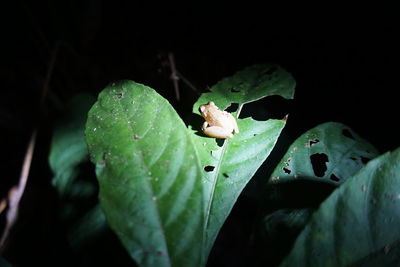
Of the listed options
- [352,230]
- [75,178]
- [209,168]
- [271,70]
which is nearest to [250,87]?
[271,70]

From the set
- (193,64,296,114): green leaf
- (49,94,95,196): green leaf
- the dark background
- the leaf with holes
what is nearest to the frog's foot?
(193,64,296,114): green leaf

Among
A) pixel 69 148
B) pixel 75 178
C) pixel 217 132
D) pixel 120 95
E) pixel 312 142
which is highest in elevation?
pixel 120 95

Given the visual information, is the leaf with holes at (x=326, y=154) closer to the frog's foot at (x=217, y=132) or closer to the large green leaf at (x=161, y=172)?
the large green leaf at (x=161, y=172)

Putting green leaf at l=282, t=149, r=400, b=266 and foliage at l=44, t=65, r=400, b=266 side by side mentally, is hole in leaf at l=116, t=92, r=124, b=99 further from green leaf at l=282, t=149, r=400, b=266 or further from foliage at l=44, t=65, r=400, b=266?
green leaf at l=282, t=149, r=400, b=266

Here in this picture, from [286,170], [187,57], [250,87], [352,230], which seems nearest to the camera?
[352,230]

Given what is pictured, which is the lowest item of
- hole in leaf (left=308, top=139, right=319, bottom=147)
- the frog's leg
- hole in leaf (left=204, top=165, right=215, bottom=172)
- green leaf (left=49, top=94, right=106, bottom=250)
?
green leaf (left=49, top=94, right=106, bottom=250)

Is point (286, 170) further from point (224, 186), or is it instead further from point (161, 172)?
point (161, 172)

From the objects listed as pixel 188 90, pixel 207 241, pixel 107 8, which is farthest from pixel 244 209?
pixel 107 8
